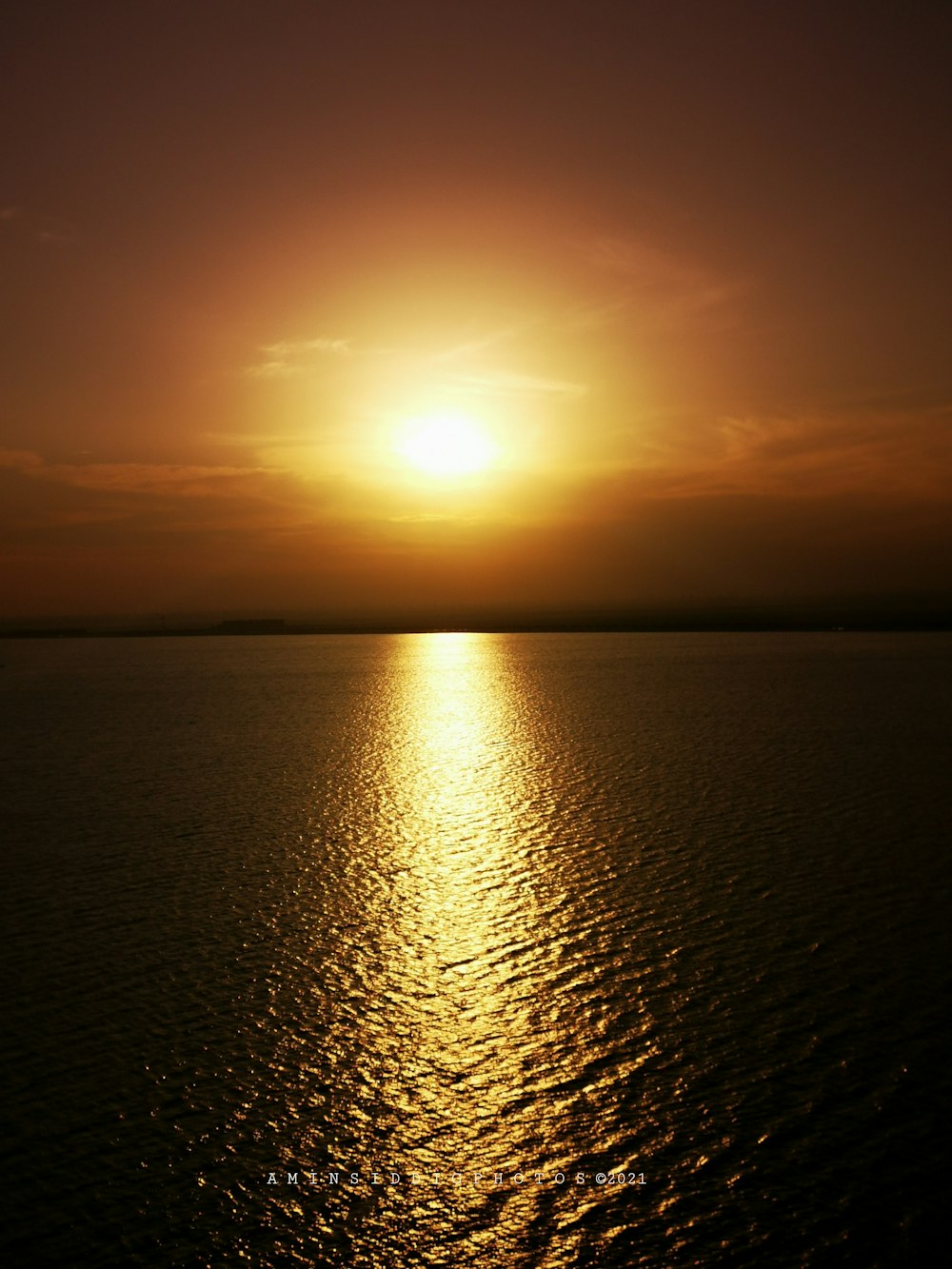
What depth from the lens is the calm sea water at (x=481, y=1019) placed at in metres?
13.7

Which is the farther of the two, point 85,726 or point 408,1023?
point 85,726

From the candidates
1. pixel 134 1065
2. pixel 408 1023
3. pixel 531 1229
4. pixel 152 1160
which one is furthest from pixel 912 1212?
pixel 134 1065

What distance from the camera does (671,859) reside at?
32.5 meters

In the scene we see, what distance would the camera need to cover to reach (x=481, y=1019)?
66.8 feet

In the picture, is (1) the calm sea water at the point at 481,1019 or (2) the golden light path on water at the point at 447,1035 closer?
(1) the calm sea water at the point at 481,1019

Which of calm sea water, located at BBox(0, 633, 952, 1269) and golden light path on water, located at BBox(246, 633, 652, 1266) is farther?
golden light path on water, located at BBox(246, 633, 652, 1266)

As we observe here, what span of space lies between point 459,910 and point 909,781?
90.0 ft

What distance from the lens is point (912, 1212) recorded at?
44.5ft

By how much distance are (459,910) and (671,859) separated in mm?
8520

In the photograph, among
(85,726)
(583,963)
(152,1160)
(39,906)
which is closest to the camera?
(152,1160)

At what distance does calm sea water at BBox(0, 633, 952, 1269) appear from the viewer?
538 inches

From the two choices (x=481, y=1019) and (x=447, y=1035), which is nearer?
(x=447, y=1035)

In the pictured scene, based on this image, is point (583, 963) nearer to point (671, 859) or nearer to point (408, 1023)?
point (408, 1023)

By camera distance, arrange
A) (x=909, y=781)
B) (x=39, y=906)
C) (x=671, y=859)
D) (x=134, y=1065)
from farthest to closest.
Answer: (x=909, y=781) → (x=671, y=859) → (x=39, y=906) → (x=134, y=1065)
